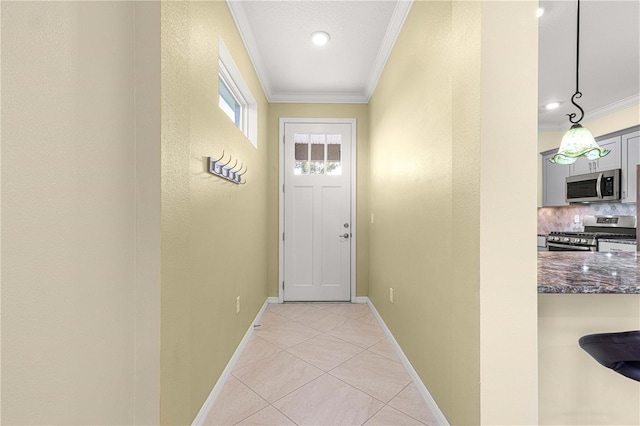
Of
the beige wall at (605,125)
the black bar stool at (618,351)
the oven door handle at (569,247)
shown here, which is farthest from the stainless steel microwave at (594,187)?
the black bar stool at (618,351)

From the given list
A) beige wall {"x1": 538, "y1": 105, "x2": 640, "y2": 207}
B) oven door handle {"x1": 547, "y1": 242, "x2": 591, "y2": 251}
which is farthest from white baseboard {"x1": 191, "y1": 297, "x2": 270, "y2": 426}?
beige wall {"x1": 538, "y1": 105, "x2": 640, "y2": 207}

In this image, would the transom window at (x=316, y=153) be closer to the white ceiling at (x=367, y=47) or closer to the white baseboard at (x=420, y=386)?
the white ceiling at (x=367, y=47)

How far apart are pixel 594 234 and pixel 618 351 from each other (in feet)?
12.3

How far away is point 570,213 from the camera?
463 centimetres

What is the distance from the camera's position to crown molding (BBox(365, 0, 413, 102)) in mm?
2135

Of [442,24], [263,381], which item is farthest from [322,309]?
[442,24]

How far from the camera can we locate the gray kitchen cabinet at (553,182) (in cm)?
442

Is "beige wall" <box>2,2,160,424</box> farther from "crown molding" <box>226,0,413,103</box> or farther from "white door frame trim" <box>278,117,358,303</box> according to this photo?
"white door frame trim" <box>278,117,358,303</box>

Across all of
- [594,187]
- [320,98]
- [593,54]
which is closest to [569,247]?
[594,187]

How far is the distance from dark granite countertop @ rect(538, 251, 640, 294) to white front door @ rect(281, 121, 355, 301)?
229cm

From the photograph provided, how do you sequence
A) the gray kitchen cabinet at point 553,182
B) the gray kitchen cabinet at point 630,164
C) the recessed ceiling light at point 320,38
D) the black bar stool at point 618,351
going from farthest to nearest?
the gray kitchen cabinet at point 553,182 < the gray kitchen cabinet at point 630,164 < the recessed ceiling light at point 320,38 < the black bar stool at point 618,351

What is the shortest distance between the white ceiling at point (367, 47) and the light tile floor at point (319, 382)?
2.59 m

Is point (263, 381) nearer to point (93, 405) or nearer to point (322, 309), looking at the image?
point (93, 405)

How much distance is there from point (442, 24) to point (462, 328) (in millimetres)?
1550
